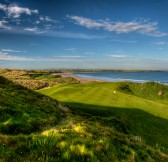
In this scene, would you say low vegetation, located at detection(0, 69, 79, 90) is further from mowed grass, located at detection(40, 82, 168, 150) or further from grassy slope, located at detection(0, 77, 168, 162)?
grassy slope, located at detection(0, 77, 168, 162)

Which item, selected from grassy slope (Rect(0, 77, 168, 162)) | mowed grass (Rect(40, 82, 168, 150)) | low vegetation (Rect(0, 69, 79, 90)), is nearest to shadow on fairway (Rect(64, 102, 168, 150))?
mowed grass (Rect(40, 82, 168, 150))

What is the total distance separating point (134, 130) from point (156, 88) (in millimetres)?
28363

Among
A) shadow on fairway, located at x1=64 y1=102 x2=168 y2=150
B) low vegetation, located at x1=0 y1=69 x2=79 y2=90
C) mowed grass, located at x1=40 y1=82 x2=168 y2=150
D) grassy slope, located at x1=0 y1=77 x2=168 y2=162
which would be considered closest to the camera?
grassy slope, located at x1=0 y1=77 x2=168 y2=162

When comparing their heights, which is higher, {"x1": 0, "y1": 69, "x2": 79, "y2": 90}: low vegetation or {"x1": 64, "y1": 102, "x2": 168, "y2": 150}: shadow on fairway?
{"x1": 64, "y1": 102, "x2": 168, "y2": 150}: shadow on fairway

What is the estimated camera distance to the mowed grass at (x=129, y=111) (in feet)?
81.1

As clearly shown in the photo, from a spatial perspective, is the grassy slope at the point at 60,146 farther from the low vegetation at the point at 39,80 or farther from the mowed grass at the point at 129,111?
the low vegetation at the point at 39,80

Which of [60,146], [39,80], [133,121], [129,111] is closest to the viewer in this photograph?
[60,146]

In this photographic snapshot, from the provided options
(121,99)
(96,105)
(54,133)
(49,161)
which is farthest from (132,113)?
(49,161)

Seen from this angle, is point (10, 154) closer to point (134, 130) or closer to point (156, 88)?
point (134, 130)

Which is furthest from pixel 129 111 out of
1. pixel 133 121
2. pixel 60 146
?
pixel 60 146

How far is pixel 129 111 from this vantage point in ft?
103

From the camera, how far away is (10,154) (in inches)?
306

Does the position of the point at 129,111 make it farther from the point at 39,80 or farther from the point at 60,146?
the point at 39,80

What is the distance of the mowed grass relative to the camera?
24734 mm
